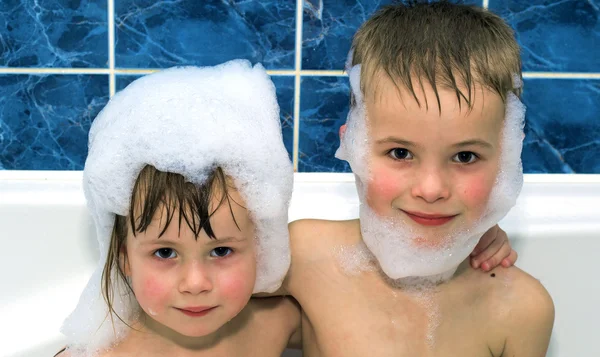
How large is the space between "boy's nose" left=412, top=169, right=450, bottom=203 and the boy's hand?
21 centimetres

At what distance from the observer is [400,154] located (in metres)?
1.08

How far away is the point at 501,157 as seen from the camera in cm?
111

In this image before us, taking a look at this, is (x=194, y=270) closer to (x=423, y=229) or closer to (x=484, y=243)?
(x=423, y=229)

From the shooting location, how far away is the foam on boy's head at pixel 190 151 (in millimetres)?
1007

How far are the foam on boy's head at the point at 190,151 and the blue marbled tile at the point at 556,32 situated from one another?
2.04 ft

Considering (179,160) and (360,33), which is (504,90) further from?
(179,160)

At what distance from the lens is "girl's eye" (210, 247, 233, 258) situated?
1015mm

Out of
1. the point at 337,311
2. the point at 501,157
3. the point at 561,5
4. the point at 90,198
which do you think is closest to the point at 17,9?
the point at 90,198

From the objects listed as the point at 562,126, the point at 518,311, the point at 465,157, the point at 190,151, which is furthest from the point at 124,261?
the point at 562,126

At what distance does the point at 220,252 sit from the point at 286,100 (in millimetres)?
555

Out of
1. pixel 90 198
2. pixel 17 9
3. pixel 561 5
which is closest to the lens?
pixel 90 198

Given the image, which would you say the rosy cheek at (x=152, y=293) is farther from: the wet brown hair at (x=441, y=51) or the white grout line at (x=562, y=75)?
the white grout line at (x=562, y=75)

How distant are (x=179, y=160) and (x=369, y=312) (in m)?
0.41

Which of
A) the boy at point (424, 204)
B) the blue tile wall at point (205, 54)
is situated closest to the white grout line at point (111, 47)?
the blue tile wall at point (205, 54)
